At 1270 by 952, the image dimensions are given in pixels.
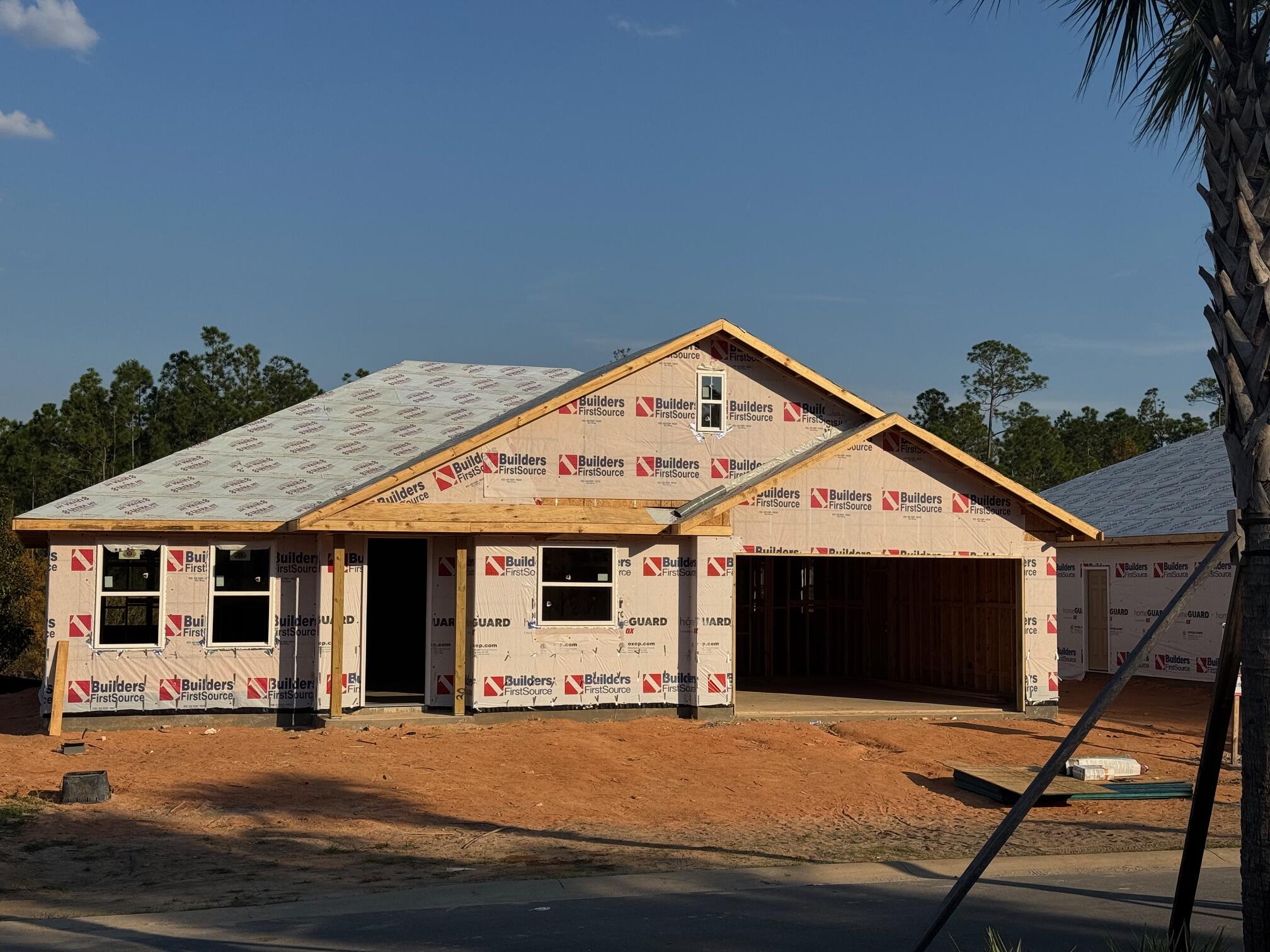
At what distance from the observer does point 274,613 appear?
1694 centimetres

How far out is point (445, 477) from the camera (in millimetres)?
17234

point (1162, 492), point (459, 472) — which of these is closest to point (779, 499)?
point (459, 472)

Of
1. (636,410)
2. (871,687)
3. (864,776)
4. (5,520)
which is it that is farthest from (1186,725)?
(5,520)

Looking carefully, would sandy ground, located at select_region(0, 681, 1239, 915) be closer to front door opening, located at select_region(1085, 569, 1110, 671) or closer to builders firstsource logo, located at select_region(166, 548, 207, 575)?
builders firstsource logo, located at select_region(166, 548, 207, 575)

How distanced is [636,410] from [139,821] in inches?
374

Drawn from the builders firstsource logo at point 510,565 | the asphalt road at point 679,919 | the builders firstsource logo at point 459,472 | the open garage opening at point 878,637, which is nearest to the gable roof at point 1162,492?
the open garage opening at point 878,637

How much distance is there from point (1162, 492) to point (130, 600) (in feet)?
71.0

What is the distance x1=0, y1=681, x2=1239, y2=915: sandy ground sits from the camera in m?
9.90

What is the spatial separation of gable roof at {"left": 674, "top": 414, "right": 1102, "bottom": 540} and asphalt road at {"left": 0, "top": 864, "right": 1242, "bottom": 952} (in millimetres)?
8327

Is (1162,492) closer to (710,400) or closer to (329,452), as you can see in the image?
(710,400)

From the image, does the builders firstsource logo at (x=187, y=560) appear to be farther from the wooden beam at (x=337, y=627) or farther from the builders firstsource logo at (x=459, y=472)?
the builders firstsource logo at (x=459, y=472)

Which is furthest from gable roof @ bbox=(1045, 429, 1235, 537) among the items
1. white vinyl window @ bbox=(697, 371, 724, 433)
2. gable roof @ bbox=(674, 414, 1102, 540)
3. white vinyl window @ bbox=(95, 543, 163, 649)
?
white vinyl window @ bbox=(95, 543, 163, 649)

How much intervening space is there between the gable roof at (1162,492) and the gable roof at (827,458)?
14.2 ft

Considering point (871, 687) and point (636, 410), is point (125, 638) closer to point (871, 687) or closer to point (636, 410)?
point (636, 410)
